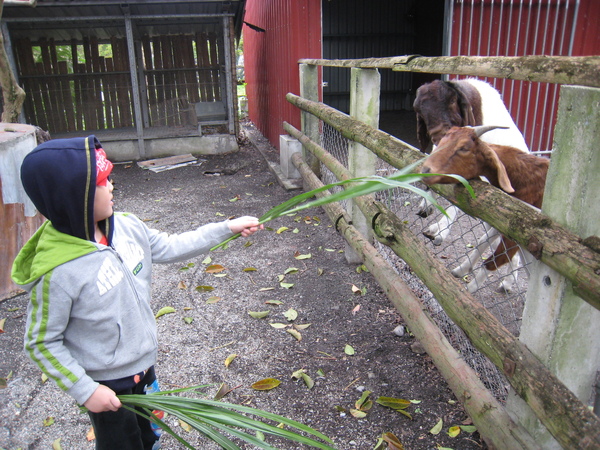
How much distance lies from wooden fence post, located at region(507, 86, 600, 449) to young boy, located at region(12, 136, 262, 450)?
1.12 metres

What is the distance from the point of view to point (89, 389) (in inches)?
68.9

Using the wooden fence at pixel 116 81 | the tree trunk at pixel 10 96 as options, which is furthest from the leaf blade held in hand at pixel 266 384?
the wooden fence at pixel 116 81

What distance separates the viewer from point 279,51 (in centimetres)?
859

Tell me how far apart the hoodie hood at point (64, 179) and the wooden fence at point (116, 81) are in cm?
900

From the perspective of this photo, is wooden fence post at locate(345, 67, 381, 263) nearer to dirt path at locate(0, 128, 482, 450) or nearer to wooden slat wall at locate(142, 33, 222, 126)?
dirt path at locate(0, 128, 482, 450)

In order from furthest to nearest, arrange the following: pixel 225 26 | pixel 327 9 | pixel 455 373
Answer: pixel 327 9
pixel 225 26
pixel 455 373

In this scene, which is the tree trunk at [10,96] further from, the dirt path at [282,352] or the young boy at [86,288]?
the young boy at [86,288]

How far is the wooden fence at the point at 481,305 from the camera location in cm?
150

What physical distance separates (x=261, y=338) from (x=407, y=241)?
1.30m

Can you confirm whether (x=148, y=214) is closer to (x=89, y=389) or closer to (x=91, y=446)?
(x=91, y=446)

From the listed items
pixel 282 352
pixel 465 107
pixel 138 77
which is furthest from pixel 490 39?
pixel 138 77

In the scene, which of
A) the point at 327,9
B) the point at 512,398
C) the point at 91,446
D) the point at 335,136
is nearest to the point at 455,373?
the point at 512,398

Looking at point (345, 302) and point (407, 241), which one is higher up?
point (407, 241)

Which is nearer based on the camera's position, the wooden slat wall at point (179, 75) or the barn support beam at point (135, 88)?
the barn support beam at point (135, 88)
